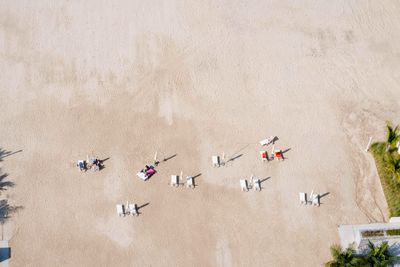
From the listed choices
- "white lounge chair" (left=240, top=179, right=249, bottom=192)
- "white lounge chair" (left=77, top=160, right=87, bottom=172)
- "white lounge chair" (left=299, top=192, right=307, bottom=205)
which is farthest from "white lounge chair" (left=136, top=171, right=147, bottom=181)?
"white lounge chair" (left=299, top=192, right=307, bottom=205)

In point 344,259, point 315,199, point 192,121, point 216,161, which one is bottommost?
point 344,259

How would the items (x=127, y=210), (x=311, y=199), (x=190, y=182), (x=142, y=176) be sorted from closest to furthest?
(x=127, y=210) → (x=311, y=199) → (x=190, y=182) → (x=142, y=176)

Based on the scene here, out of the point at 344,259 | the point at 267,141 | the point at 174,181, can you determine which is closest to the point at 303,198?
the point at 267,141

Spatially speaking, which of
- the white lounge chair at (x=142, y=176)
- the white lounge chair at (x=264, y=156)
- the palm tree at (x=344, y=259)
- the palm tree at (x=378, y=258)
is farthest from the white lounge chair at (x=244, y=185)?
the palm tree at (x=378, y=258)

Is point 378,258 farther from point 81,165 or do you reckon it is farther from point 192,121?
point 81,165

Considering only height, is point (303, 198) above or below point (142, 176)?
below

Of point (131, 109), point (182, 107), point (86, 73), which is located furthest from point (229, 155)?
point (86, 73)
